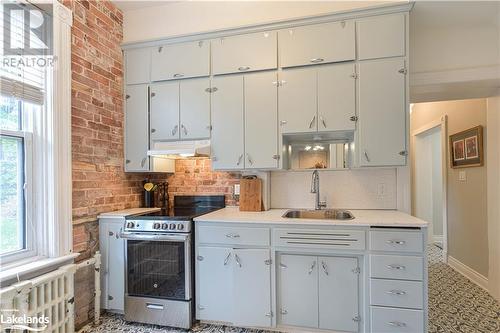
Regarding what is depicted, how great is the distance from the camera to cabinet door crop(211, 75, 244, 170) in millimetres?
2547

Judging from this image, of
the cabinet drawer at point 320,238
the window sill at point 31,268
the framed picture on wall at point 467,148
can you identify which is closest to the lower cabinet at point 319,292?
the cabinet drawer at point 320,238

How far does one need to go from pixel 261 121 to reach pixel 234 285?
1486 millimetres

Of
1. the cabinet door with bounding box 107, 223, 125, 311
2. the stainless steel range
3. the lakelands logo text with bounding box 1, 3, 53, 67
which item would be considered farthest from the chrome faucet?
the lakelands logo text with bounding box 1, 3, 53, 67

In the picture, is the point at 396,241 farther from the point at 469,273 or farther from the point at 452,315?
the point at 469,273

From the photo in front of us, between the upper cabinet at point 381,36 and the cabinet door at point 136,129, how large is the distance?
2.17 metres

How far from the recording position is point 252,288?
2.21 m

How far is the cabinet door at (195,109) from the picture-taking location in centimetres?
263

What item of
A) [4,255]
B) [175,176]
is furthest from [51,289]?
[175,176]

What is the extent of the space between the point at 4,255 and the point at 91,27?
2.04 metres

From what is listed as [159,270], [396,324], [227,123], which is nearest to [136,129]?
[227,123]

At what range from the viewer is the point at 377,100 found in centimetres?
226

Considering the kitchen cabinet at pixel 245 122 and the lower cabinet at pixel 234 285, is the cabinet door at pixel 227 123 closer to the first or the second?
the kitchen cabinet at pixel 245 122

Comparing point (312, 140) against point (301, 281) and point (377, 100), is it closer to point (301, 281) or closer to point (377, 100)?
point (377, 100)

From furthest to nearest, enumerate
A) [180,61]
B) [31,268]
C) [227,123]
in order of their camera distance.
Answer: [180,61] < [227,123] < [31,268]
